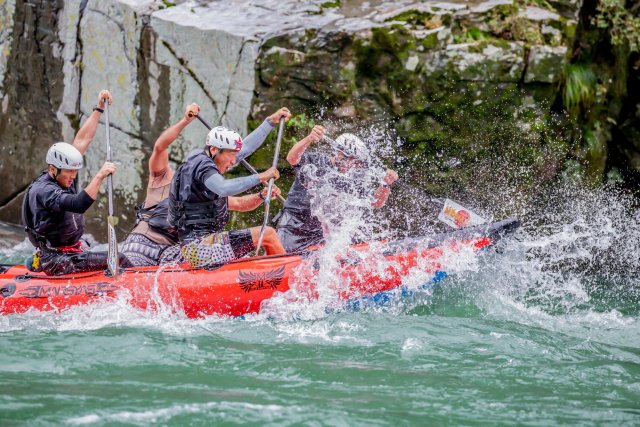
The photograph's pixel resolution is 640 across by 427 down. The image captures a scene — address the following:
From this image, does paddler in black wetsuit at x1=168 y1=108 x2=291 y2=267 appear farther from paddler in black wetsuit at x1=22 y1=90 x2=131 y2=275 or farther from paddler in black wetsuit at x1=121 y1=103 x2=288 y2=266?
paddler in black wetsuit at x1=22 y1=90 x2=131 y2=275

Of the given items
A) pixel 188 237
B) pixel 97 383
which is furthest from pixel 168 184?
pixel 97 383

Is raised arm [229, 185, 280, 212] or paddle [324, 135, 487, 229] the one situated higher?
paddle [324, 135, 487, 229]

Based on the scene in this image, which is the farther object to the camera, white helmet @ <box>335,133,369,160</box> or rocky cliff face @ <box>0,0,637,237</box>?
rocky cliff face @ <box>0,0,637,237</box>

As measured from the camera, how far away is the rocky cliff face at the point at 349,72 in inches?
376

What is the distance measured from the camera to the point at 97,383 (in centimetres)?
521

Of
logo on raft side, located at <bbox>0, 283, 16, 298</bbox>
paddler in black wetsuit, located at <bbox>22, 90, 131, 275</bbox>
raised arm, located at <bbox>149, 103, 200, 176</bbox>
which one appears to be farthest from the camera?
raised arm, located at <bbox>149, 103, 200, 176</bbox>

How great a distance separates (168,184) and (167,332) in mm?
2124

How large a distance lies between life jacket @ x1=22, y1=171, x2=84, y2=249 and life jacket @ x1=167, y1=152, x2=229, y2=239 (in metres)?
0.90

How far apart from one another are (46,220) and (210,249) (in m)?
1.49

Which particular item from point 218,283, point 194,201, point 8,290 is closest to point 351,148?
point 194,201

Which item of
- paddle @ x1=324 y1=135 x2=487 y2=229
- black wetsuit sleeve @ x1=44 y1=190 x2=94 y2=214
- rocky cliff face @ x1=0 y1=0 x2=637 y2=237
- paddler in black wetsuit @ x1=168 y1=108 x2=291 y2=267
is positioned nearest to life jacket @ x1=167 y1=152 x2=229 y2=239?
paddler in black wetsuit @ x1=168 y1=108 x2=291 y2=267

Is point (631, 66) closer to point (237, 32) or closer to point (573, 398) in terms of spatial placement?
point (237, 32)

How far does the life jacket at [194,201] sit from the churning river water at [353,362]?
893 mm

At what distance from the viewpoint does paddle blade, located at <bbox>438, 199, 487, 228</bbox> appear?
26.3 feet
